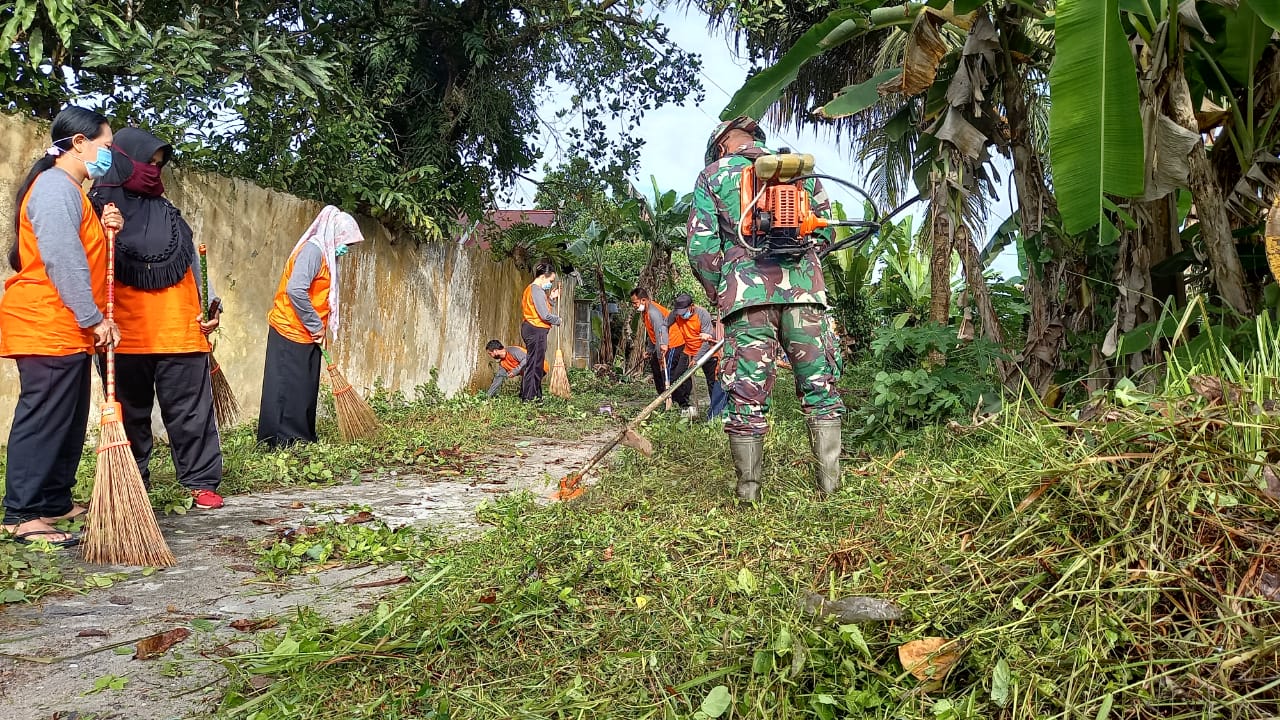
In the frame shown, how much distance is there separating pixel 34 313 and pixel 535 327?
7074 millimetres

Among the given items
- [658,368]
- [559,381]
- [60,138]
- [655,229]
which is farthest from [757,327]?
[655,229]

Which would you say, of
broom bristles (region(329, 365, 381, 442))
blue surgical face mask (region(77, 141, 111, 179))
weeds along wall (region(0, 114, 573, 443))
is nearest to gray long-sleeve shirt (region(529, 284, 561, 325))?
weeds along wall (region(0, 114, 573, 443))

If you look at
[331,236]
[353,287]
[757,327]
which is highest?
[331,236]

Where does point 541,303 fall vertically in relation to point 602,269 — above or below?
below

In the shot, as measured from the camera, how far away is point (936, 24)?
4.32 meters

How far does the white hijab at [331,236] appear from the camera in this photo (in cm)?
585

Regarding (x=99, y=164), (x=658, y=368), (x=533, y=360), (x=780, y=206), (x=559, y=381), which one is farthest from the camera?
(x=559, y=381)

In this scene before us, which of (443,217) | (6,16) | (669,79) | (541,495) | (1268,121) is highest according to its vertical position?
(669,79)

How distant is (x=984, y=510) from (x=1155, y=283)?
7.34 feet

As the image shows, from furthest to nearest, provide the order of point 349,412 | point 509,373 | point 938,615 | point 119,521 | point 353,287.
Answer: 1. point 509,373
2. point 353,287
3. point 349,412
4. point 119,521
5. point 938,615

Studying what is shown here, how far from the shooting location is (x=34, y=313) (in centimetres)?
356

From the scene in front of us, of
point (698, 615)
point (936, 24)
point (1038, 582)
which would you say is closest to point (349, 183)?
point (936, 24)

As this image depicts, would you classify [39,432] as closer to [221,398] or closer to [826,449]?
[221,398]

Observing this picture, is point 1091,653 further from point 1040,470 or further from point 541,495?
point 541,495
